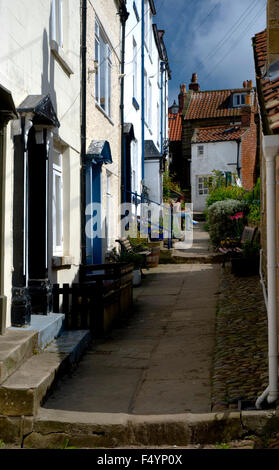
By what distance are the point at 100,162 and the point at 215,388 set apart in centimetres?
621

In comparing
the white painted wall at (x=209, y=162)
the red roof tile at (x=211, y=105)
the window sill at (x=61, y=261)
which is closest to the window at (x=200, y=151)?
the white painted wall at (x=209, y=162)

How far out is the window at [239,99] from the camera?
1447 inches

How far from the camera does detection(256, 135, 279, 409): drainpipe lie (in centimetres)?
426

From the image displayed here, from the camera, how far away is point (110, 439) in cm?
401

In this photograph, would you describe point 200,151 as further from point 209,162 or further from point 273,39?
point 273,39

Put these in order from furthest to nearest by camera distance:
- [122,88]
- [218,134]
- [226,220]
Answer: [218,134] → [226,220] → [122,88]

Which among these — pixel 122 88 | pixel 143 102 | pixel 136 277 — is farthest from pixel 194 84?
pixel 136 277

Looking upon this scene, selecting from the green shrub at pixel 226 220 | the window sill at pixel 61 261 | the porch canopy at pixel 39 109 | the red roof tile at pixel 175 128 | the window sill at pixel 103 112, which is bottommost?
the window sill at pixel 61 261

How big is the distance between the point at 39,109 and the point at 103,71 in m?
5.97

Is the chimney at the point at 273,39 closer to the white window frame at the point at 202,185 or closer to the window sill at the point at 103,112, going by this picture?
the window sill at the point at 103,112

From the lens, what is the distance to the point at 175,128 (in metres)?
37.8

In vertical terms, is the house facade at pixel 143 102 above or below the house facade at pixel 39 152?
above

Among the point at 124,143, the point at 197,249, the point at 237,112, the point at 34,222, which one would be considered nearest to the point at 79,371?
the point at 34,222

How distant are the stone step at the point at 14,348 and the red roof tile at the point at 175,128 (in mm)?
32565
